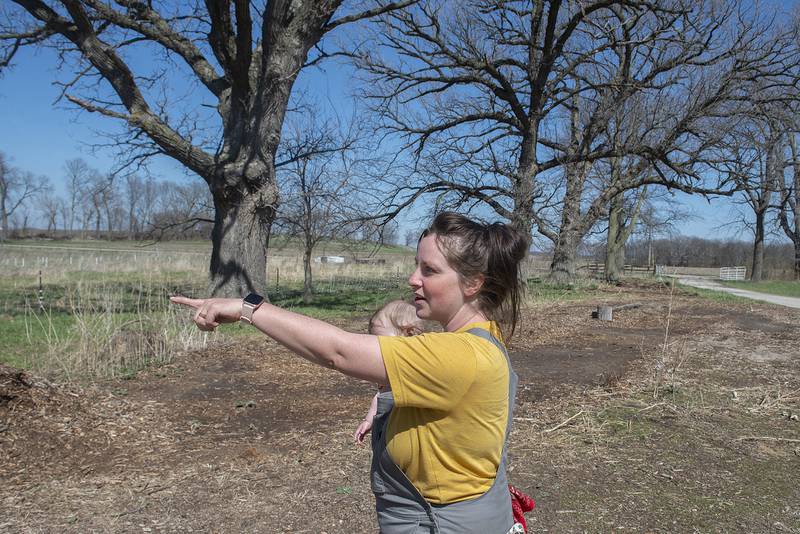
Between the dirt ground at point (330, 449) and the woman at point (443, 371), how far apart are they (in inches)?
86.5

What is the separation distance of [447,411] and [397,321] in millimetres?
1138

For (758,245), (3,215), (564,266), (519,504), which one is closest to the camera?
(519,504)

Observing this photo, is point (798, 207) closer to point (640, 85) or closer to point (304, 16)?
point (640, 85)

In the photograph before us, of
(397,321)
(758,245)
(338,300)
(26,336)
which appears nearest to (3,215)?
(338,300)

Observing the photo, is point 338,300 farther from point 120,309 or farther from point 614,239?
point 614,239

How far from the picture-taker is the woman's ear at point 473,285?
1668mm

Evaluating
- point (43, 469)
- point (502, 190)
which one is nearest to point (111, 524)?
point (43, 469)

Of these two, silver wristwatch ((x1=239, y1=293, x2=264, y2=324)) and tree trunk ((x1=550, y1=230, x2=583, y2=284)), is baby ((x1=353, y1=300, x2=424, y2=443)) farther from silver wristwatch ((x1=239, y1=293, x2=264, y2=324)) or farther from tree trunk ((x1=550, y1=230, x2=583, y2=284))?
tree trunk ((x1=550, y1=230, x2=583, y2=284))

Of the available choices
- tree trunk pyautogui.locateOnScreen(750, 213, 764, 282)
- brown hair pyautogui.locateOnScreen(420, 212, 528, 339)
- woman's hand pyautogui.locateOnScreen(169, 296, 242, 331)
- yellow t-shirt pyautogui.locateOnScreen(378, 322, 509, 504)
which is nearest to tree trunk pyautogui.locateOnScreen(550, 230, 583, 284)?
tree trunk pyautogui.locateOnScreen(750, 213, 764, 282)

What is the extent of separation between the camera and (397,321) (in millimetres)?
2658

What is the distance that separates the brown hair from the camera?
5.39 ft

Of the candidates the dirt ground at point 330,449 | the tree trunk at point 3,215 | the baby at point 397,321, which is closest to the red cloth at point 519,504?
the baby at point 397,321

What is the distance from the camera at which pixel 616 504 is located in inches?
155

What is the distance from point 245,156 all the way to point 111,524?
10.1 m
